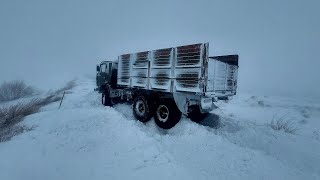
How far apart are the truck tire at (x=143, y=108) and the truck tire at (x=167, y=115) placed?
44cm

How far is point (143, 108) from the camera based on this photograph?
31.7ft

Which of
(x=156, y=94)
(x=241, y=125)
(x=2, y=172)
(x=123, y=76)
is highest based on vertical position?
(x=123, y=76)


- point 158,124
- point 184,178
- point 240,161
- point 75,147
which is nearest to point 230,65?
point 158,124

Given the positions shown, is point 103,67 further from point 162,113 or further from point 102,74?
point 162,113

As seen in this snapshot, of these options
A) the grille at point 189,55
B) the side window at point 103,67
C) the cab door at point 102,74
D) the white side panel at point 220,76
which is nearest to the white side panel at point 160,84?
the grille at point 189,55

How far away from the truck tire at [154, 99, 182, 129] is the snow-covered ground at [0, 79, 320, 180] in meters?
0.24

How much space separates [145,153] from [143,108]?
12.9ft

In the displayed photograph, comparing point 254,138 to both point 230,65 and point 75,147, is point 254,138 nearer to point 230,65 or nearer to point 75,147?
point 230,65

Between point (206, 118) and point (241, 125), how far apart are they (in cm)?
178

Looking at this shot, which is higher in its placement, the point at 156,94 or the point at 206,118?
the point at 156,94

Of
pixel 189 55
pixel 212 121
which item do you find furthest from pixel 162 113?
pixel 189 55

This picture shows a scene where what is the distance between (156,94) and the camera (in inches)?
361

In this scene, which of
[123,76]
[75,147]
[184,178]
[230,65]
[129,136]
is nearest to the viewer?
[184,178]

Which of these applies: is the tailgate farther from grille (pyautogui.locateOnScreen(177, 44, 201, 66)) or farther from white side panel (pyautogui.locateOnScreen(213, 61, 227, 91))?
grille (pyautogui.locateOnScreen(177, 44, 201, 66))
